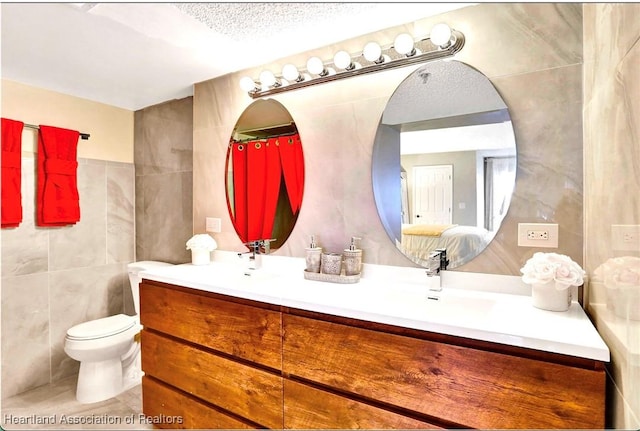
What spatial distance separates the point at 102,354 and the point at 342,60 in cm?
240

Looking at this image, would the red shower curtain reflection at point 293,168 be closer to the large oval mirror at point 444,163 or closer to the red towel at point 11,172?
the large oval mirror at point 444,163

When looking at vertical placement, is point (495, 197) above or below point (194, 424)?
above

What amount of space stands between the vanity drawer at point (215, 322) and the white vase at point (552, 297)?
3.28 ft

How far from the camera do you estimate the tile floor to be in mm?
2016

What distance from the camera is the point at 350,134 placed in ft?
Answer: 5.92

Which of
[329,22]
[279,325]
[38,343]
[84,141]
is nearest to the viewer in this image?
[279,325]

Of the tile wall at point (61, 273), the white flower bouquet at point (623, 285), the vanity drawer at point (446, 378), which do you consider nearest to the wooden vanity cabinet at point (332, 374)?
the vanity drawer at point (446, 378)

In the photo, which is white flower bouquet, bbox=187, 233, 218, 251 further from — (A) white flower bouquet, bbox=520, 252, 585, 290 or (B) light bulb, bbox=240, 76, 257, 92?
(A) white flower bouquet, bbox=520, 252, 585, 290

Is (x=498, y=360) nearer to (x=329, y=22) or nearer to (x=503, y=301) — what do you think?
(x=503, y=301)

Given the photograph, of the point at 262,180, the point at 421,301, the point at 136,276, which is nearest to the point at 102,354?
the point at 136,276

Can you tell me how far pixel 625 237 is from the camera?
32.2 inches

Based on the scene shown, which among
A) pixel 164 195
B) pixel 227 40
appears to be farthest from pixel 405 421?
pixel 164 195

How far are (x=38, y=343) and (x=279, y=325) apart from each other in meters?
2.20

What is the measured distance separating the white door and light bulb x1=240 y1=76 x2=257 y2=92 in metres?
1.14
